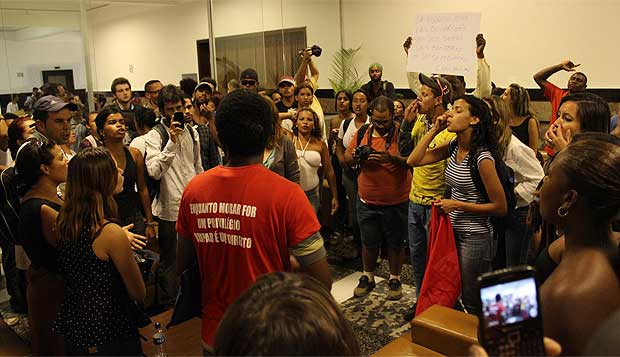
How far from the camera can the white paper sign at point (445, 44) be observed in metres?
3.26

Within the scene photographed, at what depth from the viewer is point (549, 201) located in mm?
1193

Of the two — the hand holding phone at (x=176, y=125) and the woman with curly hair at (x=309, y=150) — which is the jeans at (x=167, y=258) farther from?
the woman with curly hair at (x=309, y=150)

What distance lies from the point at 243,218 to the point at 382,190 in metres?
2.12

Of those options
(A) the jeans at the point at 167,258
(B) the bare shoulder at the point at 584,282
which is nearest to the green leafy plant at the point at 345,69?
(A) the jeans at the point at 167,258

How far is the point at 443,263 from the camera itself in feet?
8.89

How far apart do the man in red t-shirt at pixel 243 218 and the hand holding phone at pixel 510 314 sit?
86 cm

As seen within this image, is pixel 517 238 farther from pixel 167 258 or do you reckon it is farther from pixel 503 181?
pixel 167 258

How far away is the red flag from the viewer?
8.84ft

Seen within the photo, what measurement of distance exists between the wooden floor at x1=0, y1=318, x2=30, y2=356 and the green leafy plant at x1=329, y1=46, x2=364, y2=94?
5.34 m

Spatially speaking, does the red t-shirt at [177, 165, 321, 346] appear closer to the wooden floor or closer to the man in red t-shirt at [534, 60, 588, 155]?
the wooden floor

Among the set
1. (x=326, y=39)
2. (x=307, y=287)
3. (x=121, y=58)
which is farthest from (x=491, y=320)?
(x=121, y=58)

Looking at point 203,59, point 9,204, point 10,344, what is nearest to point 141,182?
point 9,204

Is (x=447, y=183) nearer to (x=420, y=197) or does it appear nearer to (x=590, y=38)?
(x=420, y=197)

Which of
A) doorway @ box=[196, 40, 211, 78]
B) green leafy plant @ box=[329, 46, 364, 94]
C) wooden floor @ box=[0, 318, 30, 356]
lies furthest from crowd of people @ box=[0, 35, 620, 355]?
green leafy plant @ box=[329, 46, 364, 94]
